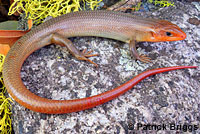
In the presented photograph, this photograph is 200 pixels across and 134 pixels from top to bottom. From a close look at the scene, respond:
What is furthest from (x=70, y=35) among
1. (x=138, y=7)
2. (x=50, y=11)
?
(x=138, y=7)

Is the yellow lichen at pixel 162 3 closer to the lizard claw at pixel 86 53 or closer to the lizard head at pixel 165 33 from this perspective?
the lizard head at pixel 165 33

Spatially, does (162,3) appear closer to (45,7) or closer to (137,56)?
(137,56)

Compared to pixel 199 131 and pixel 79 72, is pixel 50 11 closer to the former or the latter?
pixel 79 72

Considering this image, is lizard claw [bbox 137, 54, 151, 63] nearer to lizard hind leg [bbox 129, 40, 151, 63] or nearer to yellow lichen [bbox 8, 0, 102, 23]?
lizard hind leg [bbox 129, 40, 151, 63]

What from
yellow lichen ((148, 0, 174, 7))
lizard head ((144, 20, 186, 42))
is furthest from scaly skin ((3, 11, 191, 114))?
yellow lichen ((148, 0, 174, 7))

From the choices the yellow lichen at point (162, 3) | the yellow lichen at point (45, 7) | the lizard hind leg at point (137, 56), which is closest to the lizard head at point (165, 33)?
the lizard hind leg at point (137, 56)

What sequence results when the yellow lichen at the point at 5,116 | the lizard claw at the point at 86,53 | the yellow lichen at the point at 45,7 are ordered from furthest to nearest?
1. the yellow lichen at the point at 45,7
2. the lizard claw at the point at 86,53
3. the yellow lichen at the point at 5,116

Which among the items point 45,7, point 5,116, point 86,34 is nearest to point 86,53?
point 86,34
